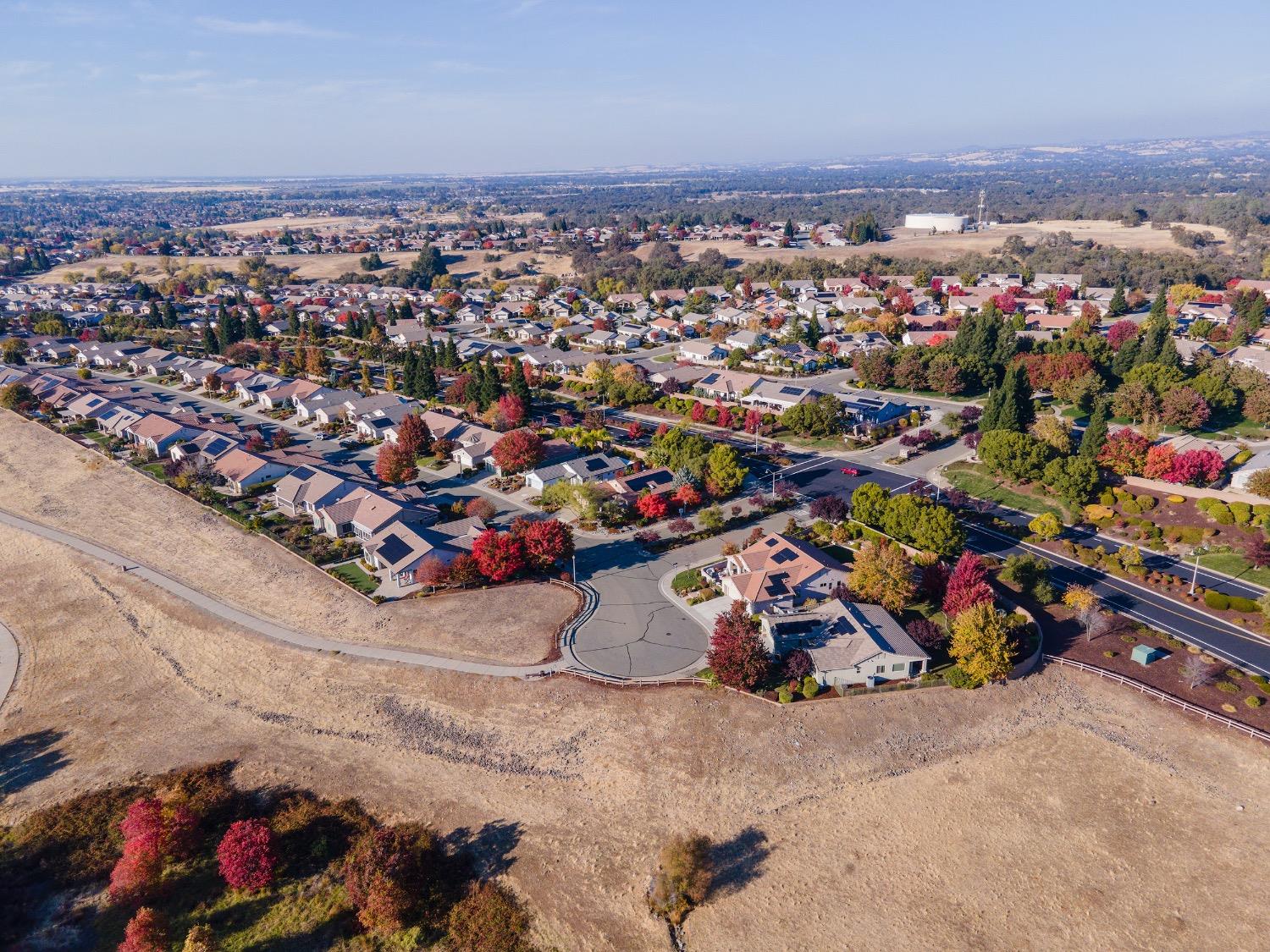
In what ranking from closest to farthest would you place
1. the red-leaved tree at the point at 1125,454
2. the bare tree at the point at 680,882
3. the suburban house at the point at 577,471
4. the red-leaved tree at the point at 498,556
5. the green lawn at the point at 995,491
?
the bare tree at the point at 680,882 → the red-leaved tree at the point at 498,556 → the green lawn at the point at 995,491 → the red-leaved tree at the point at 1125,454 → the suburban house at the point at 577,471

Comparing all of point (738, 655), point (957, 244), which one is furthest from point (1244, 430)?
point (957, 244)

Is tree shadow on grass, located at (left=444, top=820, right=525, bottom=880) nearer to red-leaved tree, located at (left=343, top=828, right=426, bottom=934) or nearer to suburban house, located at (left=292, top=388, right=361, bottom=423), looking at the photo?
red-leaved tree, located at (left=343, top=828, right=426, bottom=934)

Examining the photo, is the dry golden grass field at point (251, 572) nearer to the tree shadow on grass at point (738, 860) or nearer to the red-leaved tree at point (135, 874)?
the tree shadow on grass at point (738, 860)

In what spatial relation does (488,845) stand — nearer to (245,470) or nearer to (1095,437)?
(245,470)

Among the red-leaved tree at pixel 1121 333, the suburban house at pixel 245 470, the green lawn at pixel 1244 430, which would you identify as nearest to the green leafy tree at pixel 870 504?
the green lawn at pixel 1244 430

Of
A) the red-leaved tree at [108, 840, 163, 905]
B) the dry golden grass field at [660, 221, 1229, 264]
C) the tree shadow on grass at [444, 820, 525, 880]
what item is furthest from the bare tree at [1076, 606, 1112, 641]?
the dry golden grass field at [660, 221, 1229, 264]

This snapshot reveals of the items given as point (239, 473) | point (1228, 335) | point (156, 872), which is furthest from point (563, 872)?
point (1228, 335)
